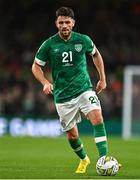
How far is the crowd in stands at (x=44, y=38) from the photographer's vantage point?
27.6 meters

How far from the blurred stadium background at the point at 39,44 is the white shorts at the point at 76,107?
570 inches

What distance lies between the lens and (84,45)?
1211cm

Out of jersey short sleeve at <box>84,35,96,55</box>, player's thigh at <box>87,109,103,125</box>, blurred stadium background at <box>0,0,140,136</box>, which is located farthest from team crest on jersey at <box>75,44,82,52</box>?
blurred stadium background at <box>0,0,140,136</box>

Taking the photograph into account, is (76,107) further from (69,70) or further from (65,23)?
(65,23)

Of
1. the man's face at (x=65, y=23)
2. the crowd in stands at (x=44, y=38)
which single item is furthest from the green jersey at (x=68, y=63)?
the crowd in stands at (x=44, y=38)

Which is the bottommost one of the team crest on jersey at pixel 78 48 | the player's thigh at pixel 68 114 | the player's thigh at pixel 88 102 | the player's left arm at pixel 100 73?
the player's thigh at pixel 68 114

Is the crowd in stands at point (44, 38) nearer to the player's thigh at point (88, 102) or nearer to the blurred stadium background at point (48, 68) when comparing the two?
the blurred stadium background at point (48, 68)

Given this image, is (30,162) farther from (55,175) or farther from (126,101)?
(126,101)

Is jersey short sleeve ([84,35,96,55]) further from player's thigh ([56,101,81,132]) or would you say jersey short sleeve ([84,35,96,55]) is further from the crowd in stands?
the crowd in stands

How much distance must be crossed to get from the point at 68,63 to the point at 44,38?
1877 centimetres

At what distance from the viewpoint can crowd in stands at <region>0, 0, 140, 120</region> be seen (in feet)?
90.5

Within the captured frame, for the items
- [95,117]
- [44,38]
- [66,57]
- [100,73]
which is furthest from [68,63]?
[44,38]

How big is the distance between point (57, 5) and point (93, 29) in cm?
181

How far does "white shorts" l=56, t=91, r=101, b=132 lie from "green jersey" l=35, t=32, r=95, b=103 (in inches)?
3.2
